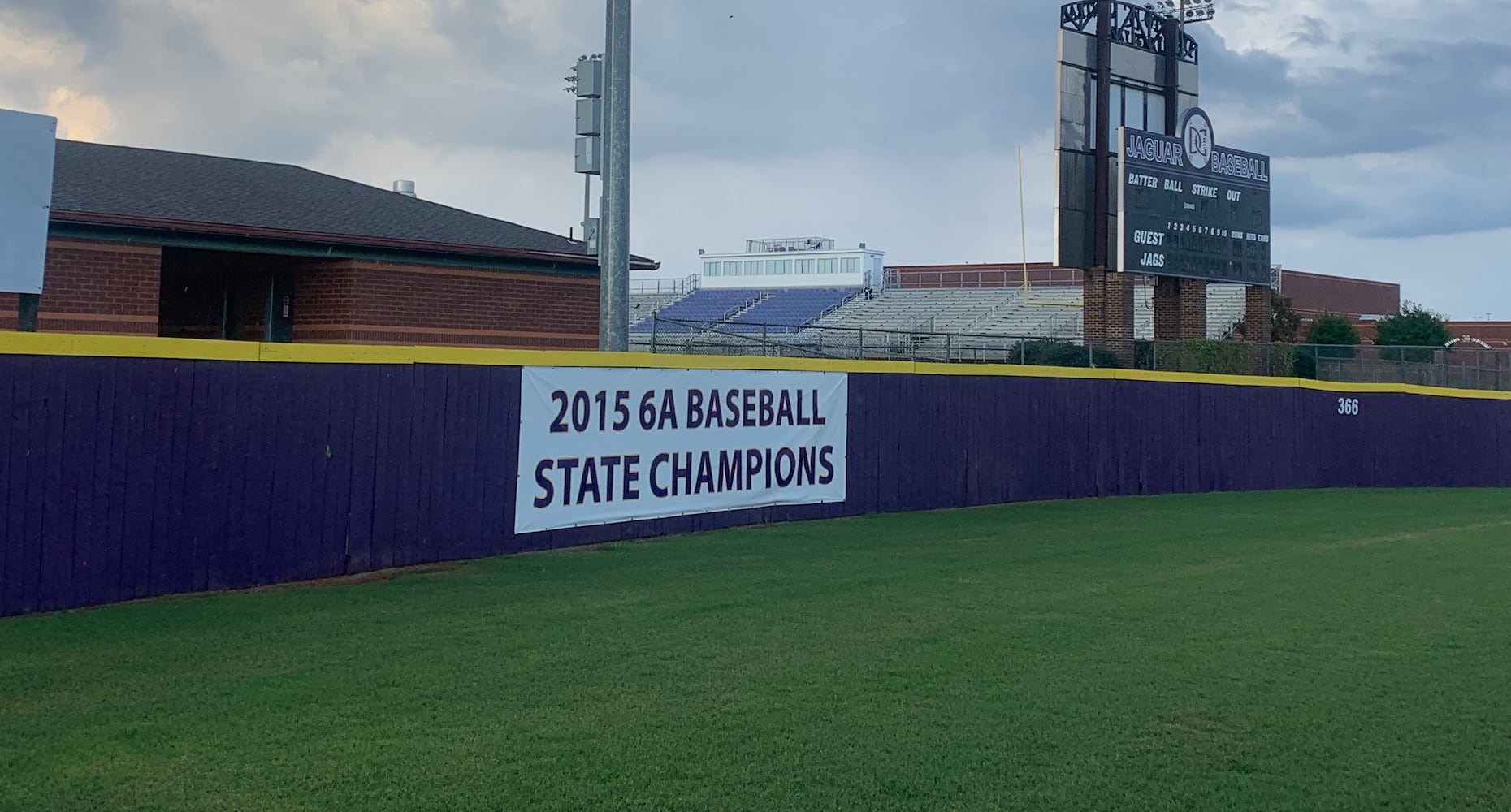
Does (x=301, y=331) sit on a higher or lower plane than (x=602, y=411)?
higher

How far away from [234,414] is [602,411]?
11.9 ft

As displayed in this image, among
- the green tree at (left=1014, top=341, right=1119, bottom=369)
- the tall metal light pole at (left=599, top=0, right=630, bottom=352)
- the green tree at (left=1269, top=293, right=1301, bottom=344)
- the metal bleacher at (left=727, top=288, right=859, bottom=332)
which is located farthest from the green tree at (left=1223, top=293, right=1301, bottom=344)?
the tall metal light pole at (left=599, top=0, right=630, bottom=352)

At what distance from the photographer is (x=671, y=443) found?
44.3ft

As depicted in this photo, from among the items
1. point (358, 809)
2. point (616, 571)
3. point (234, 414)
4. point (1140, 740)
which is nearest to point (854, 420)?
point (616, 571)

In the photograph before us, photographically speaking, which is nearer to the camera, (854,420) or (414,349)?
(414,349)

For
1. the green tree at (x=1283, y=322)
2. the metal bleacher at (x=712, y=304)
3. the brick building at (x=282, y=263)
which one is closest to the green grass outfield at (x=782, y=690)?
the brick building at (x=282, y=263)

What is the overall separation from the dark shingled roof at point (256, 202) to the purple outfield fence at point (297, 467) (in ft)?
16.9

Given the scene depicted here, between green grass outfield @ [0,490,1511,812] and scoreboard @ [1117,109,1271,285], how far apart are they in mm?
17814

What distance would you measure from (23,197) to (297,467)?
104 inches

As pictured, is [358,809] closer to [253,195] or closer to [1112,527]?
[1112,527]

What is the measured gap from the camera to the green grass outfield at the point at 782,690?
5.31 meters

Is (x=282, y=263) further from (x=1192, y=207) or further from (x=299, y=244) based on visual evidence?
(x=1192, y=207)

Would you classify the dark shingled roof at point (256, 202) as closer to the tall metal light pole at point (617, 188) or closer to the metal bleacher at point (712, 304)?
the tall metal light pole at point (617, 188)

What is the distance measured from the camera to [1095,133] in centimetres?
2886
